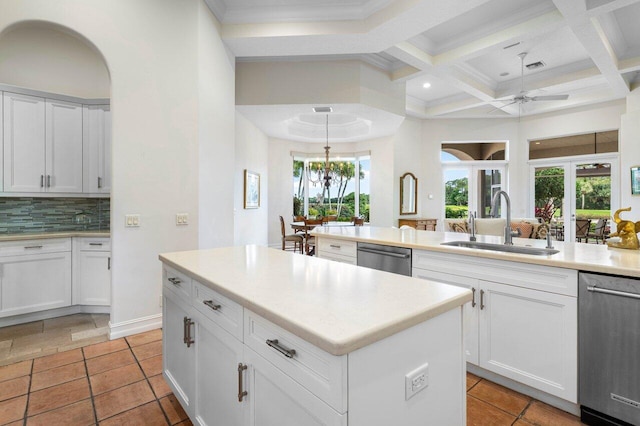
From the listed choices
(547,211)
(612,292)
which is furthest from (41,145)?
(547,211)

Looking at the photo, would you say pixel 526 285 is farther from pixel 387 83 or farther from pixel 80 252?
pixel 387 83

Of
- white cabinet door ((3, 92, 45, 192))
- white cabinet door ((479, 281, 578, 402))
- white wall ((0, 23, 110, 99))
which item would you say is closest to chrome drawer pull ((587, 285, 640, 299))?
white cabinet door ((479, 281, 578, 402))

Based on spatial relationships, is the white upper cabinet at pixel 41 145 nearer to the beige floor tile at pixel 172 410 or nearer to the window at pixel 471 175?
the beige floor tile at pixel 172 410

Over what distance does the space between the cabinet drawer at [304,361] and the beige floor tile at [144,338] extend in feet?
7.19

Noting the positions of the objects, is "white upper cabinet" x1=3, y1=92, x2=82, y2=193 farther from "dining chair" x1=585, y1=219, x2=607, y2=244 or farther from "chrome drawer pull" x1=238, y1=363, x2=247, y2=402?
"dining chair" x1=585, y1=219, x2=607, y2=244

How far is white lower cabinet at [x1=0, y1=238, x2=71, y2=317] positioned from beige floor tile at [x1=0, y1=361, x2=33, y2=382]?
0.98 metres

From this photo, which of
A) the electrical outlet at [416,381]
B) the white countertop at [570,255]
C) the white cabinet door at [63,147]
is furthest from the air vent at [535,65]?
the white cabinet door at [63,147]

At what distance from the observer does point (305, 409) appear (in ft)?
2.92

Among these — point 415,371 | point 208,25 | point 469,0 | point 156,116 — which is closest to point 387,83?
point 469,0

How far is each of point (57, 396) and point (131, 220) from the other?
1392mm

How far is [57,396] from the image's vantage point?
2.01 metres

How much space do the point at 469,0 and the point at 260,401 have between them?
12.1 ft

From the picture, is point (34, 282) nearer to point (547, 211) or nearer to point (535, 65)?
point (535, 65)

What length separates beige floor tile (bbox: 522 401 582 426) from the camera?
5.78ft
